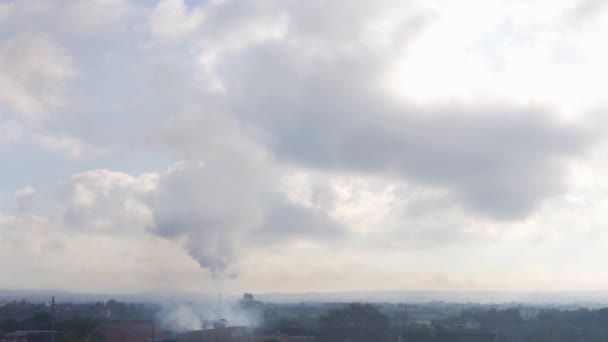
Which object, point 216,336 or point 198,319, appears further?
Result: point 198,319

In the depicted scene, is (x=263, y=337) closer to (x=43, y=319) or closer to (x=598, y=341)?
(x=43, y=319)

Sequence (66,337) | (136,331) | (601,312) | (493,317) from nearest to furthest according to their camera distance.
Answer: (66,337), (136,331), (601,312), (493,317)

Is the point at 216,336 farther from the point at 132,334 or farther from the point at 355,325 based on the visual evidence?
the point at 355,325

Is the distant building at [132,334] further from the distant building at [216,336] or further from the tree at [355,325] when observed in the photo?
the tree at [355,325]

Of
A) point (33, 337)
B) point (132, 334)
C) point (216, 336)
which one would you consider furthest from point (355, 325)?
point (33, 337)

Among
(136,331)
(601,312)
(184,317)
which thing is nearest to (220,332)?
(136,331)

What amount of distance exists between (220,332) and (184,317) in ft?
74.9

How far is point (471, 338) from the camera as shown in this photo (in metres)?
60.9

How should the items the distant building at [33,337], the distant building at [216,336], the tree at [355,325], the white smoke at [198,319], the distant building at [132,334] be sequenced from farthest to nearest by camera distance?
the white smoke at [198,319], the tree at [355,325], the distant building at [132,334], the distant building at [216,336], the distant building at [33,337]

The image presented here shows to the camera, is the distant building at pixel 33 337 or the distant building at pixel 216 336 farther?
the distant building at pixel 216 336

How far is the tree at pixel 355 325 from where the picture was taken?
63.5 m

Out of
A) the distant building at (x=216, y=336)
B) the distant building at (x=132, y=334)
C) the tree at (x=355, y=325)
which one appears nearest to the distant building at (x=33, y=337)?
the distant building at (x=132, y=334)

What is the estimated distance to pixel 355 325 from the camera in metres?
64.8

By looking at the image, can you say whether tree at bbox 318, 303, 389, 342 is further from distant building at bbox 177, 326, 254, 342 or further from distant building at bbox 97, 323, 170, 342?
distant building at bbox 97, 323, 170, 342
